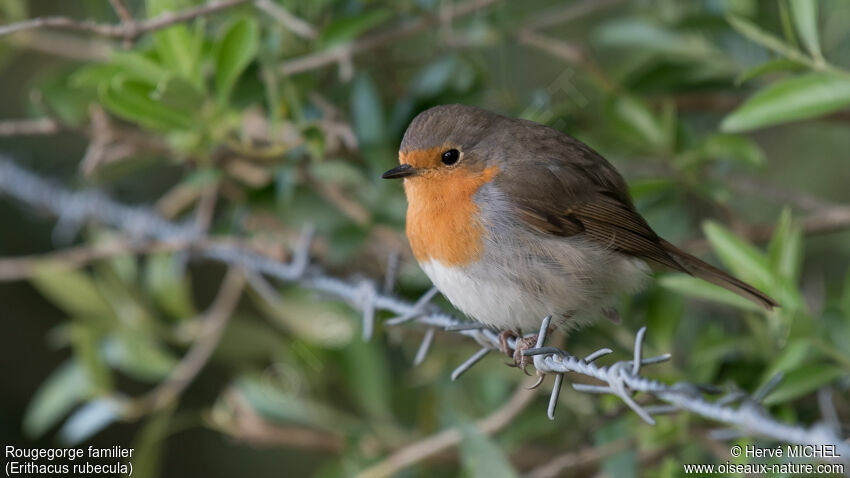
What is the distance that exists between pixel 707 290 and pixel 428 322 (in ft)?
2.36

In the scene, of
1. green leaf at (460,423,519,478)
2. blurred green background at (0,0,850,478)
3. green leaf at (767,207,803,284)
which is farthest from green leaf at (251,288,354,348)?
green leaf at (767,207,803,284)

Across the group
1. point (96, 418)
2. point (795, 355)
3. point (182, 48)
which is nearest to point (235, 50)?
point (182, 48)

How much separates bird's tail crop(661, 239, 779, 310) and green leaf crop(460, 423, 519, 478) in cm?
68

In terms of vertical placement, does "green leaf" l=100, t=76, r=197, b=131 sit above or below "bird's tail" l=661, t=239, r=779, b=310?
above

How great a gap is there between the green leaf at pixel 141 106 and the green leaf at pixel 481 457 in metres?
1.10

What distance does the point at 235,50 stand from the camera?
2387mm

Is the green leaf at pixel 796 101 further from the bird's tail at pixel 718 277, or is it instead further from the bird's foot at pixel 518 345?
the bird's foot at pixel 518 345

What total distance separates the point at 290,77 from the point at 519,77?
1236 millimetres

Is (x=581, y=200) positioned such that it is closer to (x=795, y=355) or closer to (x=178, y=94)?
(x=795, y=355)

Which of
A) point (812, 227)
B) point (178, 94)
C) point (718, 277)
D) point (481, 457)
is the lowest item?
point (481, 457)

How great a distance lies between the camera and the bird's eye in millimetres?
2398

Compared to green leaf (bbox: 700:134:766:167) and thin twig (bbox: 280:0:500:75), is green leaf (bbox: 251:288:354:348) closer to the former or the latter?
thin twig (bbox: 280:0:500:75)

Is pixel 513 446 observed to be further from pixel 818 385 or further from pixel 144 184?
pixel 144 184

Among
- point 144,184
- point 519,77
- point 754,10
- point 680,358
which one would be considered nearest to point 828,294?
point 680,358
